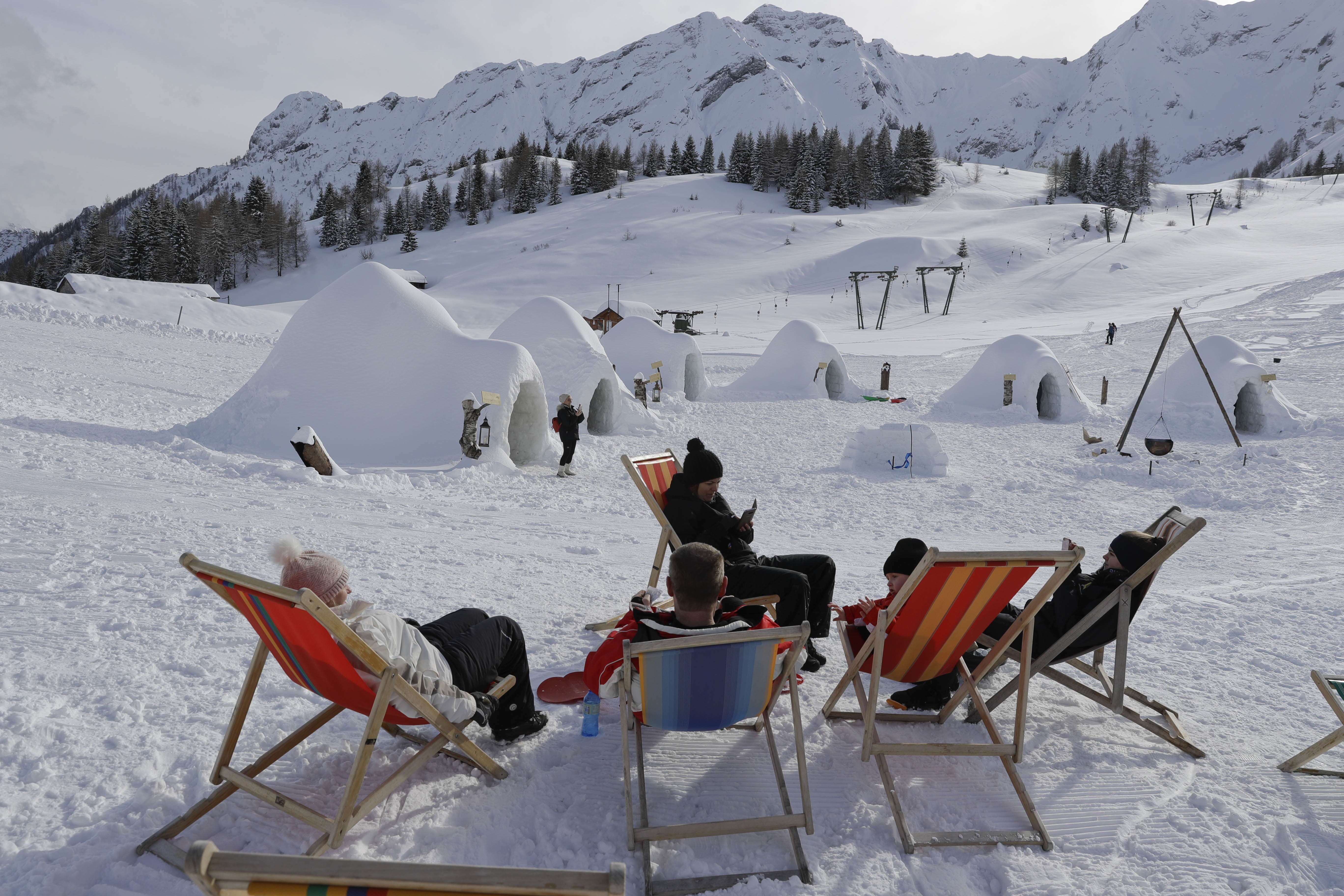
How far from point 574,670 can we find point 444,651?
1201 mm

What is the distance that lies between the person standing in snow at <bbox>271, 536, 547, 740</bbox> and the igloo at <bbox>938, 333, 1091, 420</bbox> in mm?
16644

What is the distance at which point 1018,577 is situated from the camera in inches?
101

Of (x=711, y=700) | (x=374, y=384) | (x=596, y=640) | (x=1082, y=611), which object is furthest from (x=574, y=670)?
(x=374, y=384)

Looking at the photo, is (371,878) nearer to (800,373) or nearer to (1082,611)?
(1082,611)

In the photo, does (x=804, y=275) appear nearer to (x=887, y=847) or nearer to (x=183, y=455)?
(x=183, y=455)

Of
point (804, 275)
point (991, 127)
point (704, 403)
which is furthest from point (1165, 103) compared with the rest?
point (704, 403)

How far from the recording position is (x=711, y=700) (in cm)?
234

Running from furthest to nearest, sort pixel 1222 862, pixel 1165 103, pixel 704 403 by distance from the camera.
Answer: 1. pixel 1165 103
2. pixel 704 403
3. pixel 1222 862

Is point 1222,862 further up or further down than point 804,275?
further down

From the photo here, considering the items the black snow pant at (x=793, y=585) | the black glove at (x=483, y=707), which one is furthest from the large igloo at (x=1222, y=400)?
the black glove at (x=483, y=707)

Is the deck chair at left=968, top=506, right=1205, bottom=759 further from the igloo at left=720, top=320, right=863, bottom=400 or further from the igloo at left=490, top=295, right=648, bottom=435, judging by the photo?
the igloo at left=720, top=320, right=863, bottom=400

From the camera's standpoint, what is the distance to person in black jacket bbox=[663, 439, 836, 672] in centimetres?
353

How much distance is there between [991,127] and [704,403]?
20571 centimetres

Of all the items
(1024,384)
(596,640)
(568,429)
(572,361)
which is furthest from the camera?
(1024,384)
